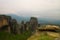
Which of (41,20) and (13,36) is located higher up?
(41,20)

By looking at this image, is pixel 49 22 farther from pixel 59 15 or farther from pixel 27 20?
pixel 27 20

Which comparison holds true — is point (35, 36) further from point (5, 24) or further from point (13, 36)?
point (5, 24)

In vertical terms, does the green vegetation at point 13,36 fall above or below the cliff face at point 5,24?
below

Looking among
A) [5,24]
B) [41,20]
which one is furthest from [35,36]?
[5,24]

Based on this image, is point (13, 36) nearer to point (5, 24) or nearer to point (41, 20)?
point (5, 24)

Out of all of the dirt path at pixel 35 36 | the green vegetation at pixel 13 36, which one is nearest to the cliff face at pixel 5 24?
the green vegetation at pixel 13 36

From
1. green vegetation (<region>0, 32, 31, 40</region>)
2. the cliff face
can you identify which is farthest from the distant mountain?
green vegetation (<region>0, 32, 31, 40</region>)

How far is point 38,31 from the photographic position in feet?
6.52

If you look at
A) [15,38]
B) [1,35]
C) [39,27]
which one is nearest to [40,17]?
[39,27]

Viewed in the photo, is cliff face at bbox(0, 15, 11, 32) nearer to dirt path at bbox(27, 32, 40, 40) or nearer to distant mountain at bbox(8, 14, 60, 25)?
distant mountain at bbox(8, 14, 60, 25)

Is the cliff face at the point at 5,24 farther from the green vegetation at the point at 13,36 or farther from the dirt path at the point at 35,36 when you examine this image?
the dirt path at the point at 35,36

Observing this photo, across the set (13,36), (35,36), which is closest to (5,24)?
(13,36)

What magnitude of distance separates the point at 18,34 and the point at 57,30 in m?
0.57

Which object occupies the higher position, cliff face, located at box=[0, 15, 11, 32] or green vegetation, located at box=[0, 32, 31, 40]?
cliff face, located at box=[0, 15, 11, 32]
